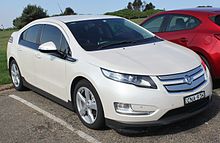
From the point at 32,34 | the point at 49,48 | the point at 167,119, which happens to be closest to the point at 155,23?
the point at 32,34

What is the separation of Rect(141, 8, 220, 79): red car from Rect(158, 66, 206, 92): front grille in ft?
5.39

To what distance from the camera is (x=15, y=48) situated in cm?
688

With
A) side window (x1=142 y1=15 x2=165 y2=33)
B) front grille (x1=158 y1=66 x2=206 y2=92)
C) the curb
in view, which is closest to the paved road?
front grille (x1=158 y1=66 x2=206 y2=92)

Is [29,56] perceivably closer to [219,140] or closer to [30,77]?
[30,77]

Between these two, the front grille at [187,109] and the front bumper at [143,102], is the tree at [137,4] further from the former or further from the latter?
the front bumper at [143,102]

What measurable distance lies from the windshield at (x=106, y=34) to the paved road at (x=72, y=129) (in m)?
1.15

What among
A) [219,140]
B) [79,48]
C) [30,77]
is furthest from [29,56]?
[219,140]

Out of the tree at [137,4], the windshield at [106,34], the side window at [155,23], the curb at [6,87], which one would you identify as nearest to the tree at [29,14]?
the tree at [137,4]

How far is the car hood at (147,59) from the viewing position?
14.3 ft

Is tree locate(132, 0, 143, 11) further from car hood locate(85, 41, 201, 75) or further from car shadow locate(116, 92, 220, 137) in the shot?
car shadow locate(116, 92, 220, 137)

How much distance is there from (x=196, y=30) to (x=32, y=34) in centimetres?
296

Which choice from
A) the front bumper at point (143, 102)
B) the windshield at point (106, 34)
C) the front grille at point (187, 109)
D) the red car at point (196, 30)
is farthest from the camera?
the red car at point (196, 30)

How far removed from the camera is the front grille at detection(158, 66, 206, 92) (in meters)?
4.25

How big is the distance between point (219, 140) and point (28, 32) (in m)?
4.00
